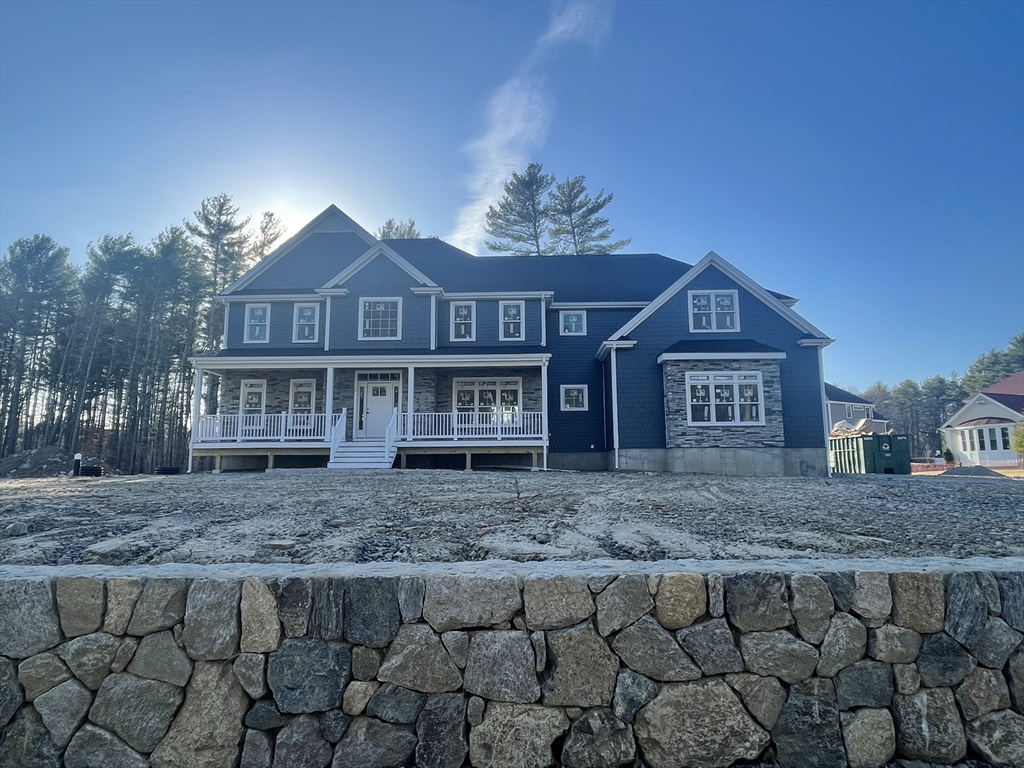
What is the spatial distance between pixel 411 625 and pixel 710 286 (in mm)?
15849

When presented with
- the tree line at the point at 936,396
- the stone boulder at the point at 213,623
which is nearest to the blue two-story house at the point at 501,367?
the stone boulder at the point at 213,623

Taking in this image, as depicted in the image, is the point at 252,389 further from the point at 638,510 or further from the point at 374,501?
the point at 638,510

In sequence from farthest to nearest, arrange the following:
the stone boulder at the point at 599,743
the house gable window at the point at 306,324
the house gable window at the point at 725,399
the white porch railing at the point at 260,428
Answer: the house gable window at the point at 306,324, the white porch railing at the point at 260,428, the house gable window at the point at 725,399, the stone boulder at the point at 599,743

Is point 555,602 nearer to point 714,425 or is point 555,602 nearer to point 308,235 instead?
point 714,425

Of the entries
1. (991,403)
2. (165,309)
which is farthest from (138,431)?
(991,403)

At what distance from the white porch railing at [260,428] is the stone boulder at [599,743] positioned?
13.9m

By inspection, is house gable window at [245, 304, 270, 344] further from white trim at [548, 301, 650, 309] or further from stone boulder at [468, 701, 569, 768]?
stone boulder at [468, 701, 569, 768]

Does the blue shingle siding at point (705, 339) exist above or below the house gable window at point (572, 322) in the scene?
below

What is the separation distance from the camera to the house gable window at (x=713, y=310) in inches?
643

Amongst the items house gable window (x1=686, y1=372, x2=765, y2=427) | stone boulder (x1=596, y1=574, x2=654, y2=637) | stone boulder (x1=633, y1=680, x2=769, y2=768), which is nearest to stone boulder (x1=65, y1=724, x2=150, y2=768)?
stone boulder (x1=596, y1=574, x2=654, y2=637)

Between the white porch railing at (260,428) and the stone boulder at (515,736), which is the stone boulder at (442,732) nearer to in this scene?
the stone boulder at (515,736)

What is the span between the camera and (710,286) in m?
16.5

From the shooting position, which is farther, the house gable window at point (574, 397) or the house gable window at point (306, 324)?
the house gable window at point (306, 324)

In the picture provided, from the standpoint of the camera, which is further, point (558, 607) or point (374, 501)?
point (374, 501)
